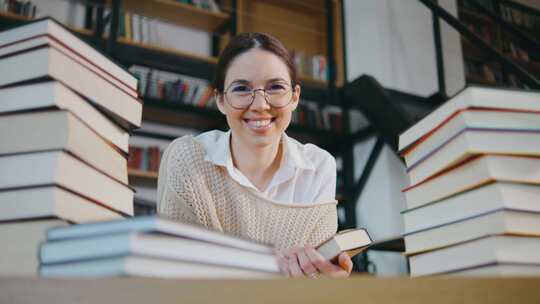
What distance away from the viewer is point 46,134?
1.73 feet

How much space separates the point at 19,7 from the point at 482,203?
3718 mm

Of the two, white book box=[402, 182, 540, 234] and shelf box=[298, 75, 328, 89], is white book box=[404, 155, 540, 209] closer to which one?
white book box=[402, 182, 540, 234]

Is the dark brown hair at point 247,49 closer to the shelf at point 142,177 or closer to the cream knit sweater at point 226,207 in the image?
the cream knit sweater at point 226,207

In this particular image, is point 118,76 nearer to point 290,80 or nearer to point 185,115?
point 290,80

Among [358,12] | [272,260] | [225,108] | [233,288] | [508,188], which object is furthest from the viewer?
[358,12]

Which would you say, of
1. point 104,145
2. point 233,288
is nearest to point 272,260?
point 233,288

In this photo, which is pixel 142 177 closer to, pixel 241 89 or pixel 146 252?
pixel 241 89

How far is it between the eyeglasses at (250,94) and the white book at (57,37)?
1.94 ft

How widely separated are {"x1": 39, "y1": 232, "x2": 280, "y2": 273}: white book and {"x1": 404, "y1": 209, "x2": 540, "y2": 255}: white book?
0.96 feet

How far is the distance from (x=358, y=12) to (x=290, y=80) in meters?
3.58

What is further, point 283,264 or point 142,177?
point 142,177

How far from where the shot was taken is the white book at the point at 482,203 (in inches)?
23.4

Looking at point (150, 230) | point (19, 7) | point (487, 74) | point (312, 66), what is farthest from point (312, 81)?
point (150, 230)

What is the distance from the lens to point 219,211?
4.44 ft
